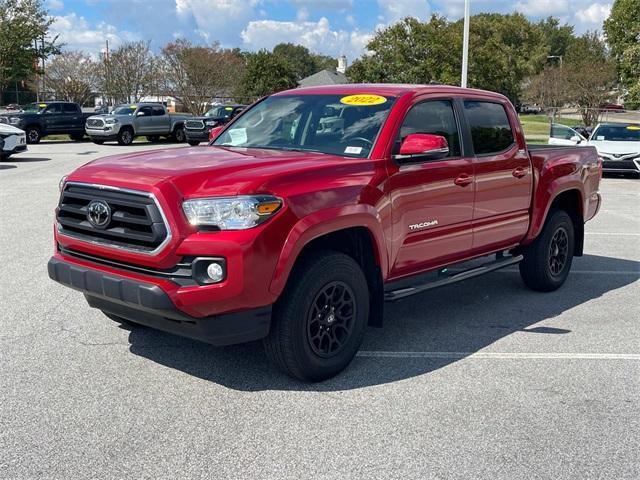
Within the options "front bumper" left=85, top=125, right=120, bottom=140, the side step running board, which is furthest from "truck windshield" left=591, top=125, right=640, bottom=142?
"front bumper" left=85, top=125, right=120, bottom=140

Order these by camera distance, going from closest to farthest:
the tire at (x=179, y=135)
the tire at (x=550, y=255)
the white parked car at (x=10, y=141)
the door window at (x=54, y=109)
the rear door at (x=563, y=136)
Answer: the tire at (x=550, y=255), the white parked car at (x=10, y=141), the rear door at (x=563, y=136), the door window at (x=54, y=109), the tire at (x=179, y=135)

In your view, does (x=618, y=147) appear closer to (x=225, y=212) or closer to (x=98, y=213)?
(x=225, y=212)

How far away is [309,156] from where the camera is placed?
503 centimetres

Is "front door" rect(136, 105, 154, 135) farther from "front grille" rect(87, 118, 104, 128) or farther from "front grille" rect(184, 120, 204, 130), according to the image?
"front grille" rect(184, 120, 204, 130)

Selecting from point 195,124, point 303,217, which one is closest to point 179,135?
point 195,124

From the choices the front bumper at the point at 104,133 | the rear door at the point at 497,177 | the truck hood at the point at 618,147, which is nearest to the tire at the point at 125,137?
the front bumper at the point at 104,133

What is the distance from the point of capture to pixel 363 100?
5.52 m

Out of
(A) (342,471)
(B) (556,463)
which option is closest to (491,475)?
(B) (556,463)

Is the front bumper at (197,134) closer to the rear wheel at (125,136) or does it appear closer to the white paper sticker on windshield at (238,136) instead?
the rear wheel at (125,136)

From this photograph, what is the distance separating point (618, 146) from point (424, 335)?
1571 cm

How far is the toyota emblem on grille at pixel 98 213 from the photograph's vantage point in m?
4.43

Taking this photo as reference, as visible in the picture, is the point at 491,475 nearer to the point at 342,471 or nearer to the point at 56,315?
the point at 342,471

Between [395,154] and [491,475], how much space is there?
2.39 metres

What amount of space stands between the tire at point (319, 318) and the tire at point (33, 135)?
1096 inches
